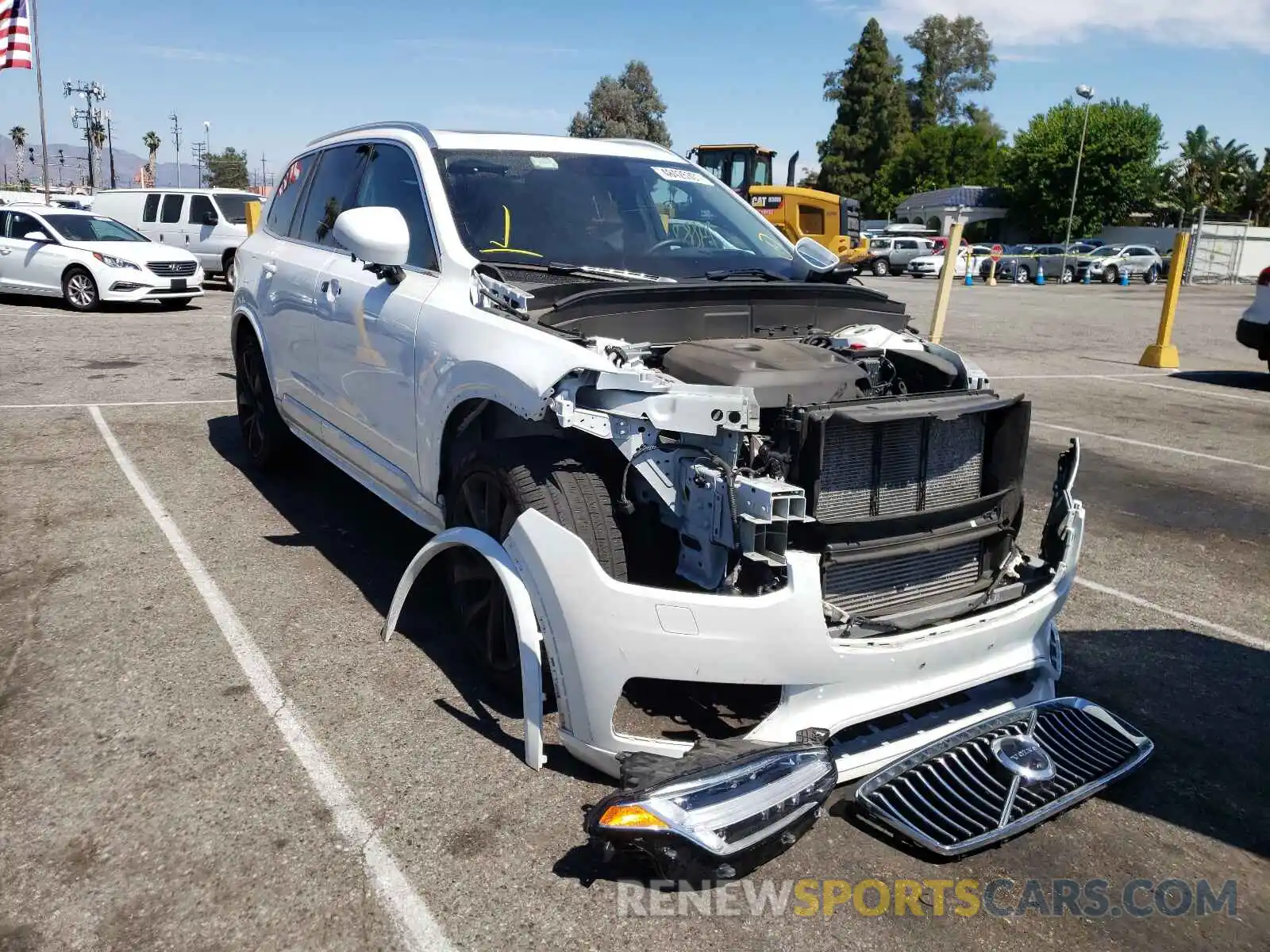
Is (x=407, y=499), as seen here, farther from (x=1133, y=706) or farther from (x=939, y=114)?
(x=939, y=114)

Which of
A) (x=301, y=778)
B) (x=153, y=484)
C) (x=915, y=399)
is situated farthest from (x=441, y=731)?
(x=153, y=484)


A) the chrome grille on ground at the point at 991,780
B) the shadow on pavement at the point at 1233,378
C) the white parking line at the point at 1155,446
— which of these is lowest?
the chrome grille on ground at the point at 991,780

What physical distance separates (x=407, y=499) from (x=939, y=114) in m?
88.3

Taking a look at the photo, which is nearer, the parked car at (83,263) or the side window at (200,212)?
the parked car at (83,263)

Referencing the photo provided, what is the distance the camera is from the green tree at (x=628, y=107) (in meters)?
67.9

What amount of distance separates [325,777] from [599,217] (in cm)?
256

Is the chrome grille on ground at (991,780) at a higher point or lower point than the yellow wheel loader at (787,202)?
lower

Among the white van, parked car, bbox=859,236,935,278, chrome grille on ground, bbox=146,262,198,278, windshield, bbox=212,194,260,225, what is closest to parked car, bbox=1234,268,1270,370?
chrome grille on ground, bbox=146,262,198,278

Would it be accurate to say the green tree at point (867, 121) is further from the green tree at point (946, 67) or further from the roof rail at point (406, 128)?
the roof rail at point (406, 128)

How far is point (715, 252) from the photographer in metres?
4.57

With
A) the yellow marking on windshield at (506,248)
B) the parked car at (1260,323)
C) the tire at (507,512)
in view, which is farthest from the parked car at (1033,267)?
the tire at (507,512)

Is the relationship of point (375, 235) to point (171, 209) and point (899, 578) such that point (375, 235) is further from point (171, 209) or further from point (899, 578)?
point (171, 209)

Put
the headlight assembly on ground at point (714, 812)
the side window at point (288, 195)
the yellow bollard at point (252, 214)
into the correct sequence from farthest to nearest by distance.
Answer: the yellow bollard at point (252, 214), the side window at point (288, 195), the headlight assembly on ground at point (714, 812)

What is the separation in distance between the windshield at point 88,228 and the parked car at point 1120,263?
116 feet
